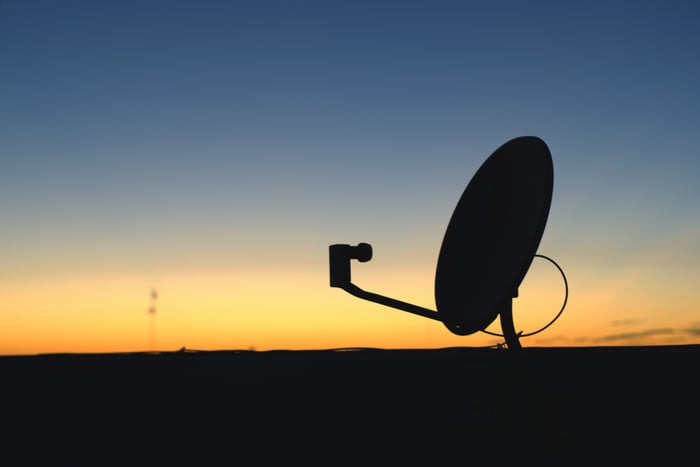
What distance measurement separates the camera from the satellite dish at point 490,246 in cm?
819

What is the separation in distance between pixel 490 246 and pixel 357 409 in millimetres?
2878

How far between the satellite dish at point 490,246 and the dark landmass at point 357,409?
895mm

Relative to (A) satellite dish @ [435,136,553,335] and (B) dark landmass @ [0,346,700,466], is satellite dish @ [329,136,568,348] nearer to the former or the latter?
(A) satellite dish @ [435,136,553,335]

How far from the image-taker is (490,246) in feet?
31.4

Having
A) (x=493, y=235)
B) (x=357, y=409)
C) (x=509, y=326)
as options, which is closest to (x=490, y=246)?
(x=493, y=235)

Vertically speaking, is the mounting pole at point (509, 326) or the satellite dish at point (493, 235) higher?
the satellite dish at point (493, 235)

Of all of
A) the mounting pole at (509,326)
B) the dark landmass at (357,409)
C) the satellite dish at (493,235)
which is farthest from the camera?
the dark landmass at (357,409)

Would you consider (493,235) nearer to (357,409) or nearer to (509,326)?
(509,326)

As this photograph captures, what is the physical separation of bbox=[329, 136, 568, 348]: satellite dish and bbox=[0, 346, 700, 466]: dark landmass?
90 cm

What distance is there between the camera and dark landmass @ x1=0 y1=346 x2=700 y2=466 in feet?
30.7

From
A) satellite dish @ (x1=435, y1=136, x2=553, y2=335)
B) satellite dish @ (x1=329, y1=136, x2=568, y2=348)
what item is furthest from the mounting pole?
satellite dish @ (x1=435, y1=136, x2=553, y2=335)

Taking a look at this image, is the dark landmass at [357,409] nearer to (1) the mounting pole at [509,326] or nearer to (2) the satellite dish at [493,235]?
(1) the mounting pole at [509,326]

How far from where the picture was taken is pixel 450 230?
10.7 meters

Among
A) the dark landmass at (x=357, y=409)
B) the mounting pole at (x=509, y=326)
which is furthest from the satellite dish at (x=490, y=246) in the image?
the dark landmass at (x=357, y=409)
